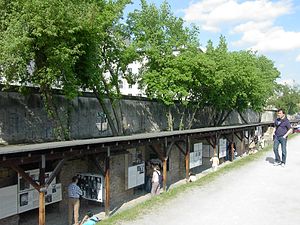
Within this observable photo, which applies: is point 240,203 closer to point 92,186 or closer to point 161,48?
point 92,186

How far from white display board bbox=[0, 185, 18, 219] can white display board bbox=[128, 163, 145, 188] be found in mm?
5681

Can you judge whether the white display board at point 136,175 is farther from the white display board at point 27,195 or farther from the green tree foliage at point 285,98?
the green tree foliage at point 285,98

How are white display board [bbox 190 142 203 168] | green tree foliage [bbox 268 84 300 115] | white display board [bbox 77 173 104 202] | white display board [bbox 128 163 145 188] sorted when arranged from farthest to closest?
green tree foliage [bbox 268 84 300 115]
white display board [bbox 190 142 203 168]
white display board [bbox 128 163 145 188]
white display board [bbox 77 173 104 202]

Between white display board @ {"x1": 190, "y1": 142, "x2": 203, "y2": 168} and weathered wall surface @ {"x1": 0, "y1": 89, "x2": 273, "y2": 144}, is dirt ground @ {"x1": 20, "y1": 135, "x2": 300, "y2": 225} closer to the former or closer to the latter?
white display board @ {"x1": 190, "y1": 142, "x2": 203, "y2": 168}

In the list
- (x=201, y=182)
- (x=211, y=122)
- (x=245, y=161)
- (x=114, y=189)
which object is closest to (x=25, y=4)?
(x=114, y=189)

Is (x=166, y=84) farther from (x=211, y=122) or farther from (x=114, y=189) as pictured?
(x=211, y=122)

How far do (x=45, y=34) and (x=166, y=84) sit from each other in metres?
12.7

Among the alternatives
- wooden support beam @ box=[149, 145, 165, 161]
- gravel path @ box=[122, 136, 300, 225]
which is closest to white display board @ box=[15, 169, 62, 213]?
gravel path @ box=[122, 136, 300, 225]


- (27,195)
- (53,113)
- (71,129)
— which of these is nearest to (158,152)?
(53,113)

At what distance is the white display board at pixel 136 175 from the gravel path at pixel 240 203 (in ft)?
7.71

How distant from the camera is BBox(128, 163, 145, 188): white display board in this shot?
16.0 meters

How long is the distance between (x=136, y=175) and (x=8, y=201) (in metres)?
6.51

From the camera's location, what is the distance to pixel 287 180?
57.1 feet

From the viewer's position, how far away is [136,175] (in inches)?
648
